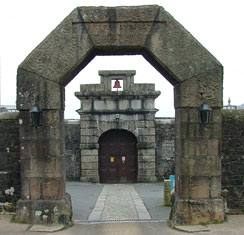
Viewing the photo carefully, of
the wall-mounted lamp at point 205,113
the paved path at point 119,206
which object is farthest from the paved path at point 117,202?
the wall-mounted lamp at point 205,113

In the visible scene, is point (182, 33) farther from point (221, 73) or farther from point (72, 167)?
point (72, 167)

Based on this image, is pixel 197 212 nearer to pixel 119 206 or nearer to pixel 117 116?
pixel 119 206

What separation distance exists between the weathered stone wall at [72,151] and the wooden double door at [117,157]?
110 cm

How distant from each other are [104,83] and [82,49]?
9.73m

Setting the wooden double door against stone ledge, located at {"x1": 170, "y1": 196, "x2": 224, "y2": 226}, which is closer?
stone ledge, located at {"x1": 170, "y1": 196, "x2": 224, "y2": 226}

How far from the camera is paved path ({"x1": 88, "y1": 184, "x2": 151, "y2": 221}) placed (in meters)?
8.55

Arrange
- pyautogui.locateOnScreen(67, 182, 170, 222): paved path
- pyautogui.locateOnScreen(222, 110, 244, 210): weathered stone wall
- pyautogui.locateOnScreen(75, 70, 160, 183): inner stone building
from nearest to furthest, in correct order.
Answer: pyautogui.locateOnScreen(222, 110, 244, 210): weathered stone wall
pyautogui.locateOnScreen(67, 182, 170, 222): paved path
pyautogui.locateOnScreen(75, 70, 160, 183): inner stone building

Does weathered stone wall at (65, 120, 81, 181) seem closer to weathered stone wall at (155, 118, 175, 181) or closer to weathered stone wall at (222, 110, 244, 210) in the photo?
weathered stone wall at (155, 118, 175, 181)

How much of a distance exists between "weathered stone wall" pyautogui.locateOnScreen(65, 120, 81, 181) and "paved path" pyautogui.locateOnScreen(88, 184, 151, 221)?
2.74 meters

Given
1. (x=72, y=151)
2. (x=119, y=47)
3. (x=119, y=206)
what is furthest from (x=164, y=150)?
(x=119, y=47)

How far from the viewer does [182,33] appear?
7191 mm

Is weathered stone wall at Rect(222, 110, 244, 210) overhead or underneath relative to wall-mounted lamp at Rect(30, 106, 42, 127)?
underneath

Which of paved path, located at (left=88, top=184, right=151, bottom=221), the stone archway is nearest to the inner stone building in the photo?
paved path, located at (left=88, top=184, right=151, bottom=221)

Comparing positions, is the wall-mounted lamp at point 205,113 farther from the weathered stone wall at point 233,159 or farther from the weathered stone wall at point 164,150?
the weathered stone wall at point 164,150
